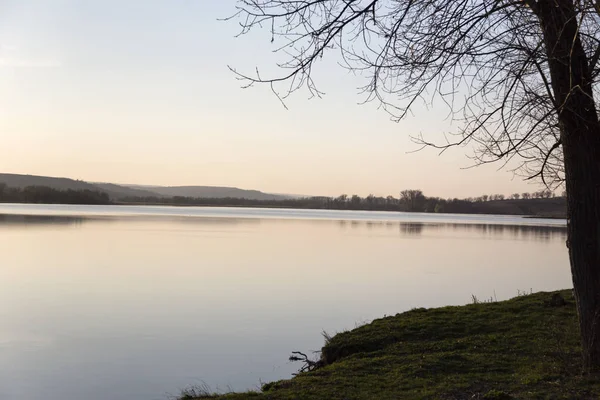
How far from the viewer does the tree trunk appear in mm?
6230

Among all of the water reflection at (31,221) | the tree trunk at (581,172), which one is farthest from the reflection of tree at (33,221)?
the tree trunk at (581,172)

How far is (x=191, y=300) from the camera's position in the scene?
1443 cm

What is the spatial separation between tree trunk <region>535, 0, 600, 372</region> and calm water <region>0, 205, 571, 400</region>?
4477mm

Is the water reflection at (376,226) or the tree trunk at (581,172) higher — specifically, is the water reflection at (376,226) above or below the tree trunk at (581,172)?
below

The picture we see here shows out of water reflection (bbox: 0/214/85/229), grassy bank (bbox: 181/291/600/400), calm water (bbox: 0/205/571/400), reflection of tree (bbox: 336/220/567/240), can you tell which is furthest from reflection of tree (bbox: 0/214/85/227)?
grassy bank (bbox: 181/291/600/400)

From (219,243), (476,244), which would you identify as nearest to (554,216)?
(476,244)

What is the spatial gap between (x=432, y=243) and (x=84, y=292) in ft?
81.6

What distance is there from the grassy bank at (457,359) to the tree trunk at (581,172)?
0.53 metres

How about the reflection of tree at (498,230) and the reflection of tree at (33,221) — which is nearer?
the reflection of tree at (33,221)

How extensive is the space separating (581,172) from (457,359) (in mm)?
2774

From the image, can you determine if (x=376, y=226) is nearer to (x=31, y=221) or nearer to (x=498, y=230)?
(x=498, y=230)

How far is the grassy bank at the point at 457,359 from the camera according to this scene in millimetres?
5957

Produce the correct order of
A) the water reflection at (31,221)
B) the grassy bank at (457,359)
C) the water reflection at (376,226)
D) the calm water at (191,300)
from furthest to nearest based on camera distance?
the water reflection at (376,226) → the water reflection at (31,221) → the calm water at (191,300) → the grassy bank at (457,359)

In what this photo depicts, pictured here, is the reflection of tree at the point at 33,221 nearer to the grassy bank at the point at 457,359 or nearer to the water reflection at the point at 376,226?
the water reflection at the point at 376,226
